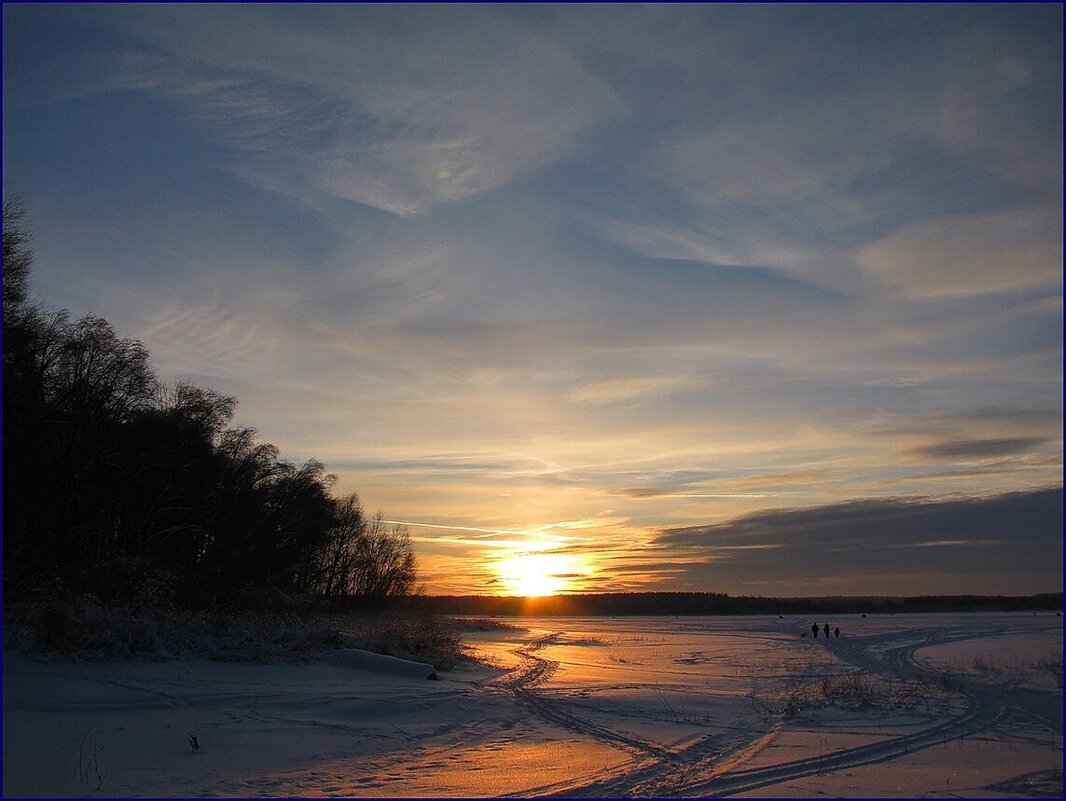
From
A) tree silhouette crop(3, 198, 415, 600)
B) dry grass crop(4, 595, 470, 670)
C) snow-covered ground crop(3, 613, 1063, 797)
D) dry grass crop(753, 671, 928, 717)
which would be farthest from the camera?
tree silhouette crop(3, 198, 415, 600)

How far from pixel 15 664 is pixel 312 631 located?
9787mm

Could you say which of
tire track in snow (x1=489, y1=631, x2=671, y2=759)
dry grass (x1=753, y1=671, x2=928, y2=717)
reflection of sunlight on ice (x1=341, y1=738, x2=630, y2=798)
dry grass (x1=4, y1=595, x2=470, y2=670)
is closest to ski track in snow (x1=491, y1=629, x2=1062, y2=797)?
tire track in snow (x1=489, y1=631, x2=671, y2=759)

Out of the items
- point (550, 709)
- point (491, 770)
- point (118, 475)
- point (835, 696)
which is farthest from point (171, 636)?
point (118, 475)

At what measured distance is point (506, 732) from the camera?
53.6ft

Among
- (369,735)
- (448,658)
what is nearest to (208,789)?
(369,735)

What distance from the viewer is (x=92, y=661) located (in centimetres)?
2023

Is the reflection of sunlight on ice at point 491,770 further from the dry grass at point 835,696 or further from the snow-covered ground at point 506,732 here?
the dry grass at point 835,696

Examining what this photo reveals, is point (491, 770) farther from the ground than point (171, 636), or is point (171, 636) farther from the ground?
point (171, 636)

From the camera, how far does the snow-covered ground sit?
11.4 meters

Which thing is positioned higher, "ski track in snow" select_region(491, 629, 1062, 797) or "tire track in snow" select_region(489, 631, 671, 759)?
"ski track in snow" select_region(491, 629, 1062, 797)

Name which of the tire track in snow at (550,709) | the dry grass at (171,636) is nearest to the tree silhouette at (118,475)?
the dry grass at (171,636)

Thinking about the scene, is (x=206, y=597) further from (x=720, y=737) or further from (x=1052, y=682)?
(x=1052, y=682)

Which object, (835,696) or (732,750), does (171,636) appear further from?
(835,696)

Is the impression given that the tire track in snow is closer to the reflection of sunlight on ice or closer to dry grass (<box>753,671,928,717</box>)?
the reflection of sunlight on ice
